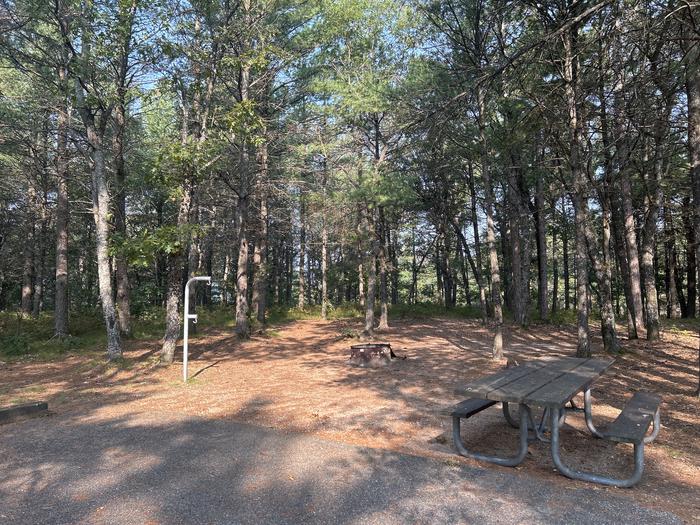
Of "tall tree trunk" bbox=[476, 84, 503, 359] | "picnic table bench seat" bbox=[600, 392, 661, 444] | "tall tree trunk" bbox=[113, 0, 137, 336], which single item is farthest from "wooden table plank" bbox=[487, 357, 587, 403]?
"tall tree trunk" bbox=[113, 0, 137, 336]

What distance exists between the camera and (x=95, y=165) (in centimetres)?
965

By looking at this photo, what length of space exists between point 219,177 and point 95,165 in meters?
3.11

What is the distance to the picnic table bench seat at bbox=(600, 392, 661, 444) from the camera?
3.31m

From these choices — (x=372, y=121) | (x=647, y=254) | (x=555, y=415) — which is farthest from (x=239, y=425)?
(x=647, y=254)

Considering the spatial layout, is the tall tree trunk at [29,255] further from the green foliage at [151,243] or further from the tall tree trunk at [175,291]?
the green foliage at [151,243]

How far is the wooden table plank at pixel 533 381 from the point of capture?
3.56 meters

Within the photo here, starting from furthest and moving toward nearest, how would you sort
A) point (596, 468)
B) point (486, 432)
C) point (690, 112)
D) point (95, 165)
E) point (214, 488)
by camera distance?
point (95, 165) < point (690, 112) < point (486, 432) < point (596, 468) < point (214, 488)

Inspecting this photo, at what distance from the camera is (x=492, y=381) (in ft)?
13.7

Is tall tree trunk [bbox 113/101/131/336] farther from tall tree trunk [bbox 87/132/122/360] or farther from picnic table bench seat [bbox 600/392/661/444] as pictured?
picnic table bench seat [bbox 600/392/661/444]

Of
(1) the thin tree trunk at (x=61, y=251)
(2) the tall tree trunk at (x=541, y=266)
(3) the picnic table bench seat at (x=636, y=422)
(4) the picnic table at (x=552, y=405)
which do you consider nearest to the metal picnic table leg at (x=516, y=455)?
(4) the picnic table at (x=552, y=405)

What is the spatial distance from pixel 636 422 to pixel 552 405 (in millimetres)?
966

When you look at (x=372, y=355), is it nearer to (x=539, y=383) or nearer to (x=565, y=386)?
(x=539, y=383)

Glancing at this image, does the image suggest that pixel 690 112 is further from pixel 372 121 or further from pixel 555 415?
pixel 372 121

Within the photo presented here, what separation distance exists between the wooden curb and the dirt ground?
323 mm
